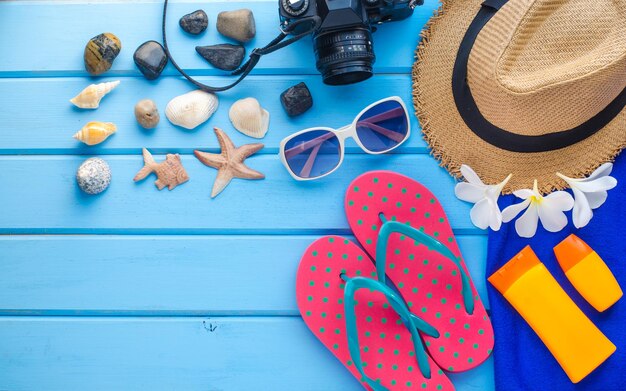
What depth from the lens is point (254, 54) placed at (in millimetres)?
800

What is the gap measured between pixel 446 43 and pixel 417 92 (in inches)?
3.1

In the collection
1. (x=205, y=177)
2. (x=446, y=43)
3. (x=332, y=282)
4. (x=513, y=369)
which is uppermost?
(x=446, y=43)

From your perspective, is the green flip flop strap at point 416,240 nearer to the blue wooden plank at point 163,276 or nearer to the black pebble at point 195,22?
the blue wooden plank at point 163,276

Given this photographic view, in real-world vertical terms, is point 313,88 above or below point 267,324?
above

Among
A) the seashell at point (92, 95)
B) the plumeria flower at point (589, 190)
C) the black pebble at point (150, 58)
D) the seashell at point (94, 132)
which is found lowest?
the plumeria flower at point (589, 190)

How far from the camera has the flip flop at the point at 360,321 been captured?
2.72 feet

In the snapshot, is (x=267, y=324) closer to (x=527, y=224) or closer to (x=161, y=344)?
(x=161, y=344)

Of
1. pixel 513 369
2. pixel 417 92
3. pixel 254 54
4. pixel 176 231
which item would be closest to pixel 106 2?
pixel 254 54

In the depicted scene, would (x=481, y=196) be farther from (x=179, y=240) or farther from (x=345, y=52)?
(x=179, y=240)

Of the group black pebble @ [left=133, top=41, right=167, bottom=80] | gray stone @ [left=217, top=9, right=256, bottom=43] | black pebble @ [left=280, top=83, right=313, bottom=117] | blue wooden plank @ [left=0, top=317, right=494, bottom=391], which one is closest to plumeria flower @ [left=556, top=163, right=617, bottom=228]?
blue wooden plank @ [left=0, top=317, right=494, bottom=391]

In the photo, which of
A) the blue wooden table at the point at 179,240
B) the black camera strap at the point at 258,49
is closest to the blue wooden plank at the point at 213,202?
the blue wooden table at the point at 179,240

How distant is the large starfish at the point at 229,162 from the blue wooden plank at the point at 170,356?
205 millimetres

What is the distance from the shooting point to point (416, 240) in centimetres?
80

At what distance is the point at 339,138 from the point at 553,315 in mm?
391
